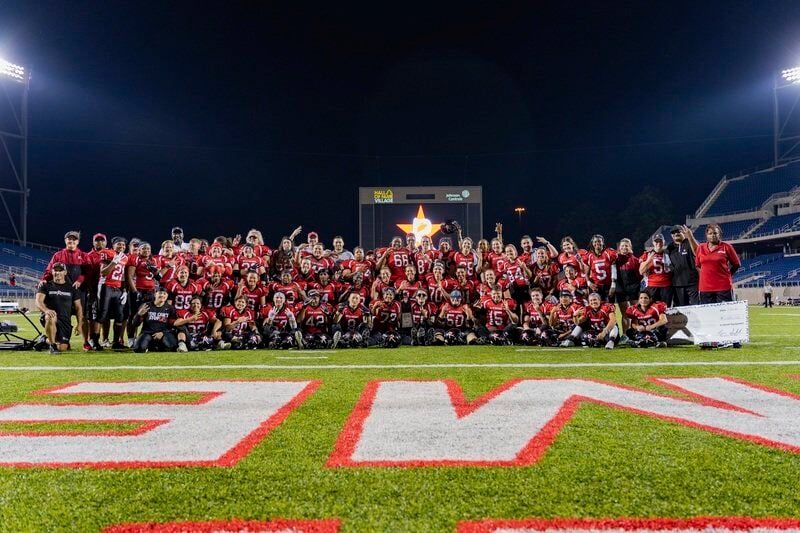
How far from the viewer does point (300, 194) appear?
155 ft

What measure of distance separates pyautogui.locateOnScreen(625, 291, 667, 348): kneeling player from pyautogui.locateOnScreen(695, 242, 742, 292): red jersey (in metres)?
0.75

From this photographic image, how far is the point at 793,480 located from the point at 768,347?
5.93 m

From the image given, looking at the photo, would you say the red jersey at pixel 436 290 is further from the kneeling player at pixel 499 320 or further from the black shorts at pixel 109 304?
the black shorts at pixel 109 304

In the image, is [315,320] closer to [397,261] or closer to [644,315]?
[397,261]

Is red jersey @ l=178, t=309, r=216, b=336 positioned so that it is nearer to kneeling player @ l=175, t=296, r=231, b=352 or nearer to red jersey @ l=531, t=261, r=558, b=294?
kneeling player @ l=175, t=296, r=231, b=352

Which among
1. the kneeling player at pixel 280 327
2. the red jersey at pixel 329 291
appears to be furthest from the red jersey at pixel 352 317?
the kneeling player at pixel 280 327

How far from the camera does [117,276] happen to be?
7746mm

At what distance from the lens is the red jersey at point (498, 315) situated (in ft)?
26.8

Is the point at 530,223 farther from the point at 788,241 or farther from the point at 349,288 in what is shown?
the point at 349,288

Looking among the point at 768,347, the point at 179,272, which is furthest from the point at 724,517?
the point at 179,272

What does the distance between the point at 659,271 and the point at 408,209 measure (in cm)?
1761

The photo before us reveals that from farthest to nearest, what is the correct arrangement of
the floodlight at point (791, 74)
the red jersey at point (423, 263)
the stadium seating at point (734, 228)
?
the stadium seating at point (734, 228) → the floodlight at point (791, 74) → the red jersey at point (423, 263)

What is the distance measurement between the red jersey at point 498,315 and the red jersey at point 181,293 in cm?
486

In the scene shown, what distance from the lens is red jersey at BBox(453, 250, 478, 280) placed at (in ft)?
30.1
